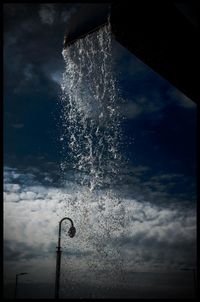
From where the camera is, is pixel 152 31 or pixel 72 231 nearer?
pixel 152 31

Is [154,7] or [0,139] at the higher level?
[154,7]

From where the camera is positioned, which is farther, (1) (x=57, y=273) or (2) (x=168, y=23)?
(1) (x=57, y=273)

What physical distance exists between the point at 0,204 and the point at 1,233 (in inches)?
13.3

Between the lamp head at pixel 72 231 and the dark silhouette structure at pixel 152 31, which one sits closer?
the dark silhouette structure at pixel 152 31

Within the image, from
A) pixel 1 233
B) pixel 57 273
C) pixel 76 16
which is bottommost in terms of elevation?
pixel 57 273

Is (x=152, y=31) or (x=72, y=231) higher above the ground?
(x=152, y=31)

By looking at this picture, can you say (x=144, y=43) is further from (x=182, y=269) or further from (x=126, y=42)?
(x=182, y=269)

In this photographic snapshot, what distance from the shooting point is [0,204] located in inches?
156

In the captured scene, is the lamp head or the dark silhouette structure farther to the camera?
the lamp head

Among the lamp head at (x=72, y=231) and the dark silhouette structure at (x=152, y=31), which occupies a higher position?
the dark silhouette structure at (x=152, y=31)

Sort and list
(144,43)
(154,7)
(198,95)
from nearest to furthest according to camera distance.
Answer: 1. (154,7)
2. (144,43)
3. (198,95)

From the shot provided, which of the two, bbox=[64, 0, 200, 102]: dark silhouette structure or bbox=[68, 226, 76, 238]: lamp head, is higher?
bbox=[64, 0, 200, 102]: dark silhouette structure

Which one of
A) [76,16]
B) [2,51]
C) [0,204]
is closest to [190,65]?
[76,16]

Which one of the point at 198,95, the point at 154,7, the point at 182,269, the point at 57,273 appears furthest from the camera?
the point at 182,269
